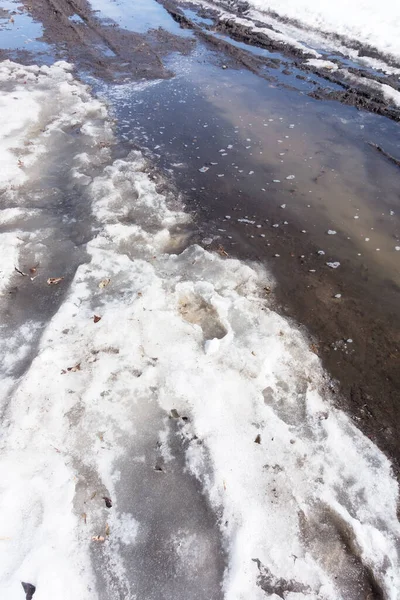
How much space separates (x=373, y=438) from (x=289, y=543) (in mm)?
1218

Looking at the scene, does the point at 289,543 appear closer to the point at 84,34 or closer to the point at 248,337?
the point at 248,337

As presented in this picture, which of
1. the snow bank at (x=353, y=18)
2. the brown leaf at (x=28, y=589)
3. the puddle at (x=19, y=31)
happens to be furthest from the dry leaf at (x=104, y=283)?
the snow bank at (x=353, y=18)

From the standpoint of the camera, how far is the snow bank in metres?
12.0

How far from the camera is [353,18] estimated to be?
13.3 meters

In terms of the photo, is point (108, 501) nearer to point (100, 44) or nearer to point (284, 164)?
point (284, 164)

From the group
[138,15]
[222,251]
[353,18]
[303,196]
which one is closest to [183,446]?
[222,251]

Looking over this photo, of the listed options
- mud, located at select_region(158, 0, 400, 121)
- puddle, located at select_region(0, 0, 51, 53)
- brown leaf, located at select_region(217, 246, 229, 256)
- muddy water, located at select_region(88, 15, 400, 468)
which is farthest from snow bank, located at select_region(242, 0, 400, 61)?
brown leaf, located at select_region(217, 246, 229, 256)

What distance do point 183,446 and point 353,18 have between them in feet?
54.2

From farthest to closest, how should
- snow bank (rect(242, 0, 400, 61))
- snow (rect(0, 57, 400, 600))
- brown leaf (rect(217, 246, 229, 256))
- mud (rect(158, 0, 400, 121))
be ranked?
snow bank (rect(242, 0, 400, 61)) < mud (rect(158, 0, 400, 121)) < brown leaf (rect(217, 246, 229, 256)) < snow (rect(0, 57, 400, 600))

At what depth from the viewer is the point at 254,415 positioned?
10.1ft

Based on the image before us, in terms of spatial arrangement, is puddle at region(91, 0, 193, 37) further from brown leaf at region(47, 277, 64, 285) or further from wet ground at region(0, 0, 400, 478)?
brown leaf at region(47, 277, 64, 285)

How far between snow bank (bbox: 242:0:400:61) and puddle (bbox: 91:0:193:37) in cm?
449

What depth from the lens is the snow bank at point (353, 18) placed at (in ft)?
39.4

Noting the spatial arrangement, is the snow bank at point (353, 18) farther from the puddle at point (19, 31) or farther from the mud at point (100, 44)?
the puddle at point (19, 31)
